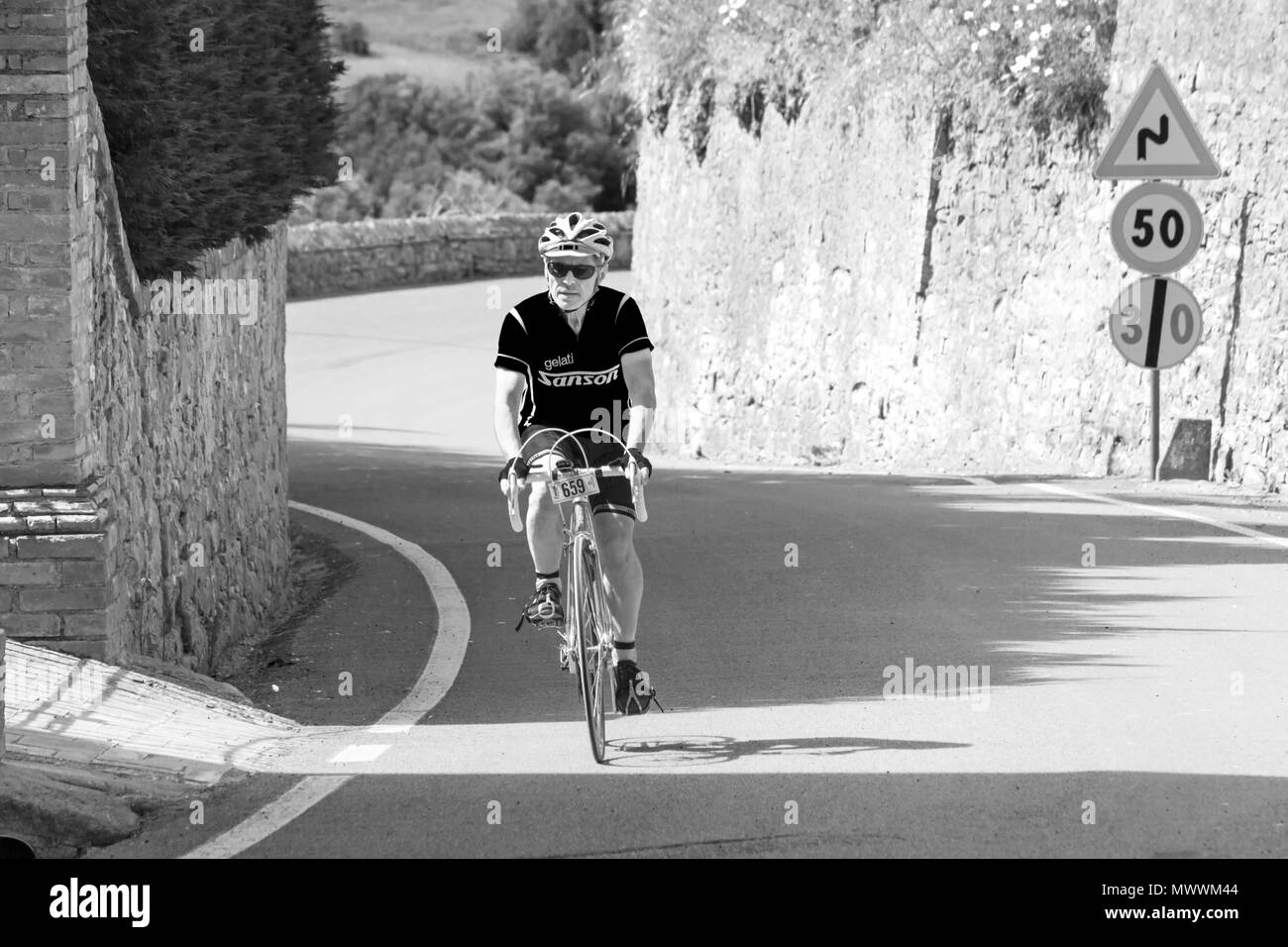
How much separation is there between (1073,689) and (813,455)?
14878 millimetres

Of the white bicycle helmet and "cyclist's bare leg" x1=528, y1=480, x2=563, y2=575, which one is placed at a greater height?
the white bicycle helmet

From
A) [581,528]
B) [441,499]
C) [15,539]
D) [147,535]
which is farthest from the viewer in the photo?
[441,499]

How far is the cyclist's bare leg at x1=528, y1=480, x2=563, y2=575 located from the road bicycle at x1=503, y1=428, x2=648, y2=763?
0.13ft

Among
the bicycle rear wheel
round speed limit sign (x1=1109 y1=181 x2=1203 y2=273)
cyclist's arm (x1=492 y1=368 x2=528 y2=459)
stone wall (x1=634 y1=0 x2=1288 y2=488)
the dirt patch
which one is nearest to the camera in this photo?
the bicycle rear wheel

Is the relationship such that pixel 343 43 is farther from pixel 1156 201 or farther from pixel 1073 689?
pixel 1073 689

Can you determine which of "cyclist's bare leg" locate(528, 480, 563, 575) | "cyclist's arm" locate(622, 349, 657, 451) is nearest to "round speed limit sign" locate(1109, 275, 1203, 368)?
"cyclist's arm" locate(622, 349, 657, 451)

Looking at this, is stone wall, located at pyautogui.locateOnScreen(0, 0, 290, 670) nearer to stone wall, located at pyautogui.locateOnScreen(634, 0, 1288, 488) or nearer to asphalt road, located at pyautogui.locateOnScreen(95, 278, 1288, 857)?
asphalt road, located at pyautogui.locateOnScreen(95, 278, 1288, 857)

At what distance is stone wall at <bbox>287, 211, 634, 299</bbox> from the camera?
41.6 meters

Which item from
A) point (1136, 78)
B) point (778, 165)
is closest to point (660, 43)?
point (778, 165)

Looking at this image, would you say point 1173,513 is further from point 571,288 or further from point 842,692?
point 571,288

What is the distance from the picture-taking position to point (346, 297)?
1636 inches

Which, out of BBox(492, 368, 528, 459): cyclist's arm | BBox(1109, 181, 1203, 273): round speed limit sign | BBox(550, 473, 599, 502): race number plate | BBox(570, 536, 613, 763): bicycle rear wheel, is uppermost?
BBox(1109, 181, 1203, 273): round speed limit sign

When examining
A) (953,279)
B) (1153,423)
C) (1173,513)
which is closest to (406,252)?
(953,279)

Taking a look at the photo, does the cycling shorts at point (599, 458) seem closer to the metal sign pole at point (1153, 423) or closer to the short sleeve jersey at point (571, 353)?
the short sleeve jersey at point (571, 353)
